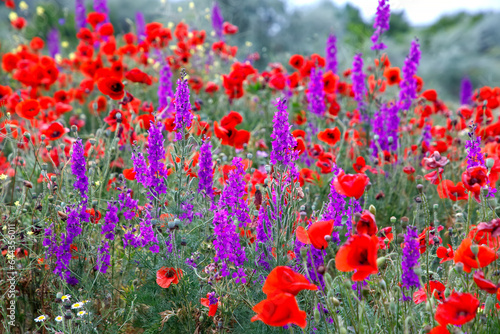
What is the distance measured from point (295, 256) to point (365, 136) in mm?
2277

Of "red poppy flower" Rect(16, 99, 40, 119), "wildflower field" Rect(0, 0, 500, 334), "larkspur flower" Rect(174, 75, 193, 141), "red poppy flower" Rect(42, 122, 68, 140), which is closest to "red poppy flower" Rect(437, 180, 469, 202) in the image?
"wildflower field" Rect(0, 0, 500, 334)

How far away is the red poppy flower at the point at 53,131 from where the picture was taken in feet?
7.75

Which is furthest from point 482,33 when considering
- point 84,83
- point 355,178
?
point 355,178

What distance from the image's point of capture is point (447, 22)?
83.9ft

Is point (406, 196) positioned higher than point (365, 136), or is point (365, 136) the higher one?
point (365, 136)

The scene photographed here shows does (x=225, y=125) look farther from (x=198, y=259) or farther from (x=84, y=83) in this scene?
(x=84, y=83)

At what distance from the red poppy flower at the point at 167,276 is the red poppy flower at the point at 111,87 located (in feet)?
4.06

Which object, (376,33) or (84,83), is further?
(84,83)

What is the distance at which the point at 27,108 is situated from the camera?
2.68m

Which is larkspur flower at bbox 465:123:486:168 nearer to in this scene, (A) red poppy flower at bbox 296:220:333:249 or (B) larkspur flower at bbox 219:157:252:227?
(A) red poppy flower at bbox 296:220:333:249

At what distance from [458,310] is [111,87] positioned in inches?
84.0

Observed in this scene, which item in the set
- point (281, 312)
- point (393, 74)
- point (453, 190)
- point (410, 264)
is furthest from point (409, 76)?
point (281, 312)

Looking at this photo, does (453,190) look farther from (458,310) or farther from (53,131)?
(53,131)

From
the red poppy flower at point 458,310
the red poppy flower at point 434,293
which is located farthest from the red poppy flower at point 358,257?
the red poppy flower at point 434,293
